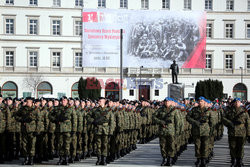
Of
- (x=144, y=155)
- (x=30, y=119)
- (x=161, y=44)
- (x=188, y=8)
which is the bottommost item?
(x=144, y=155)

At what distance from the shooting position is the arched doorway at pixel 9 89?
6241 centimetres

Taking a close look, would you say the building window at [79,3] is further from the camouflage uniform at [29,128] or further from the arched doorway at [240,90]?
the camouflage uniform at [29,128]

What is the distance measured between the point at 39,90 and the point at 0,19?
10.6 metres

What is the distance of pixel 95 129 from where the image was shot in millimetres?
14328

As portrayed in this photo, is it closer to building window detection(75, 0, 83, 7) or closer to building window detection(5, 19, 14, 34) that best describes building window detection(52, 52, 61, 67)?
building window detection(5, 19, 14, 34)

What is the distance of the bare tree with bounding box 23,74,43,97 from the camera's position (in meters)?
61.1

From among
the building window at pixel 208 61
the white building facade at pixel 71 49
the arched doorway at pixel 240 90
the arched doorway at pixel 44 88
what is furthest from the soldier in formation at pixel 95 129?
the arched doorway at pixel 240 90

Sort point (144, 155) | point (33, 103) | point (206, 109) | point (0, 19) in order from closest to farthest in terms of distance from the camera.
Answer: point (206, 109) → point (33, 103) → point (144, 155) → point (0, 19)

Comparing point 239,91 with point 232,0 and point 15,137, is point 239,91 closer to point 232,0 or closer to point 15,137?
point 232,0

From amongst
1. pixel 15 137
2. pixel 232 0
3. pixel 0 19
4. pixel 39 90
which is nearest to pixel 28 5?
pixel 0 19

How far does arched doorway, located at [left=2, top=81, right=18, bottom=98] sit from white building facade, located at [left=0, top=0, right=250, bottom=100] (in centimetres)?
13

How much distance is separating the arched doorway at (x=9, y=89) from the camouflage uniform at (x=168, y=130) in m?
50.4

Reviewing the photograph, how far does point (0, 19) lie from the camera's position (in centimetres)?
6253

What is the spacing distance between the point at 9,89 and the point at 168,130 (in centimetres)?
5100
